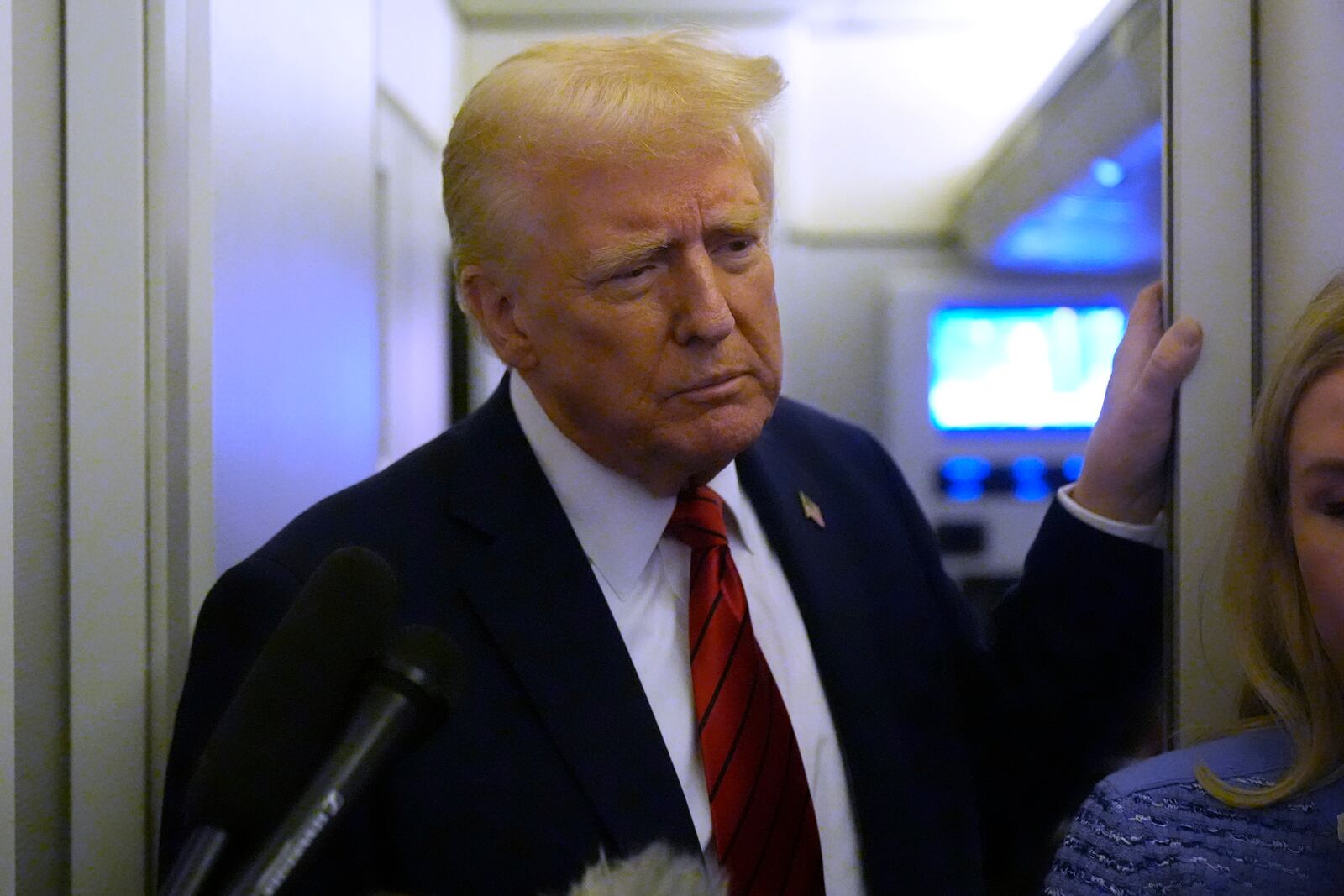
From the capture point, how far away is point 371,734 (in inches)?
21.4

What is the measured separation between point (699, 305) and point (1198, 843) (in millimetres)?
555

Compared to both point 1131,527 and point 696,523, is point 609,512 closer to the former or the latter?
point 696,523

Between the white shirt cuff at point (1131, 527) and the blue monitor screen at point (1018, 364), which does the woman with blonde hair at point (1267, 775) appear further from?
the blue monitor screen at point (1018, 364)

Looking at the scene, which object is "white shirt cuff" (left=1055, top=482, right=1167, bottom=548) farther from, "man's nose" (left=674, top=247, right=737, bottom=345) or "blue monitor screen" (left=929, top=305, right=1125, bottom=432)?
"blue monitor screen" (left=929, top=305, right=1125, bottom=432)

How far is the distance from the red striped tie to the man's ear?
214 millimetres

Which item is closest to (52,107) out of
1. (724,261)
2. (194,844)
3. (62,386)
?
(62,386)

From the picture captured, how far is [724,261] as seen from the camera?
3.26 ft

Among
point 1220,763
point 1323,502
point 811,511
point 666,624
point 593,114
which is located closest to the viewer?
point 1323,502

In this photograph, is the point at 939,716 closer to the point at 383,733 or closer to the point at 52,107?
the point at 383,733

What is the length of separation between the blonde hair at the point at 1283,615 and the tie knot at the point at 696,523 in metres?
0.45

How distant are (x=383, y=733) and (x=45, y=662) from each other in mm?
609

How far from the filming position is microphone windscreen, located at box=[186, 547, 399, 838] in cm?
55

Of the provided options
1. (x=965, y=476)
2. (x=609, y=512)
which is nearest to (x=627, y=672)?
(x=609, y=512)

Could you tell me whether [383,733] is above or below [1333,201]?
below
